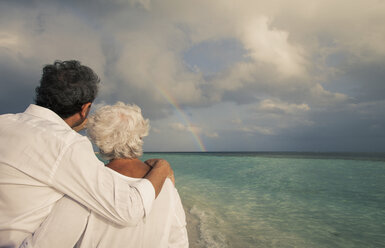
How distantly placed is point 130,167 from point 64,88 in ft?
2.48

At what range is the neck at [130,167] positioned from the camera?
1.70 m

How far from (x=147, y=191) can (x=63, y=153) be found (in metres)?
0.52

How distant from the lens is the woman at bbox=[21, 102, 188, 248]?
4.25 feet

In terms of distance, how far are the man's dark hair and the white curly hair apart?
207mm

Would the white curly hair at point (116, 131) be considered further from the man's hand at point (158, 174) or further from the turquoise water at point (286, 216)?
the turquoise water at point (286, 216)

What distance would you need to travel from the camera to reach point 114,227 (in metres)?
1.47

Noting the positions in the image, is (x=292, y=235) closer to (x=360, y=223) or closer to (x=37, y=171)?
(x=360, y=223)

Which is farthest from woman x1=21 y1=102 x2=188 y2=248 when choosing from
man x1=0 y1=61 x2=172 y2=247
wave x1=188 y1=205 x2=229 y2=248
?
wave x1=188 y1=205 x2=229 y2=248

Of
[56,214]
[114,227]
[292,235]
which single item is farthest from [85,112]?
[292,235]

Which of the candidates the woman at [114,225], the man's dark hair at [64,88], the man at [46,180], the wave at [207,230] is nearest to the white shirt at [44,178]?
the man at [46,180]

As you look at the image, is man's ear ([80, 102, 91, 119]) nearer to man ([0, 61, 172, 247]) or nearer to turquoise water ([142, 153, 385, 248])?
man ([0, 61, 172, 247])

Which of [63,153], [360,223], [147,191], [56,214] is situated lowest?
[360,223]

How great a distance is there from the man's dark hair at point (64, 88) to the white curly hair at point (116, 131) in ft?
0.68

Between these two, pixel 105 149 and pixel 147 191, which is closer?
pixel 147 191
